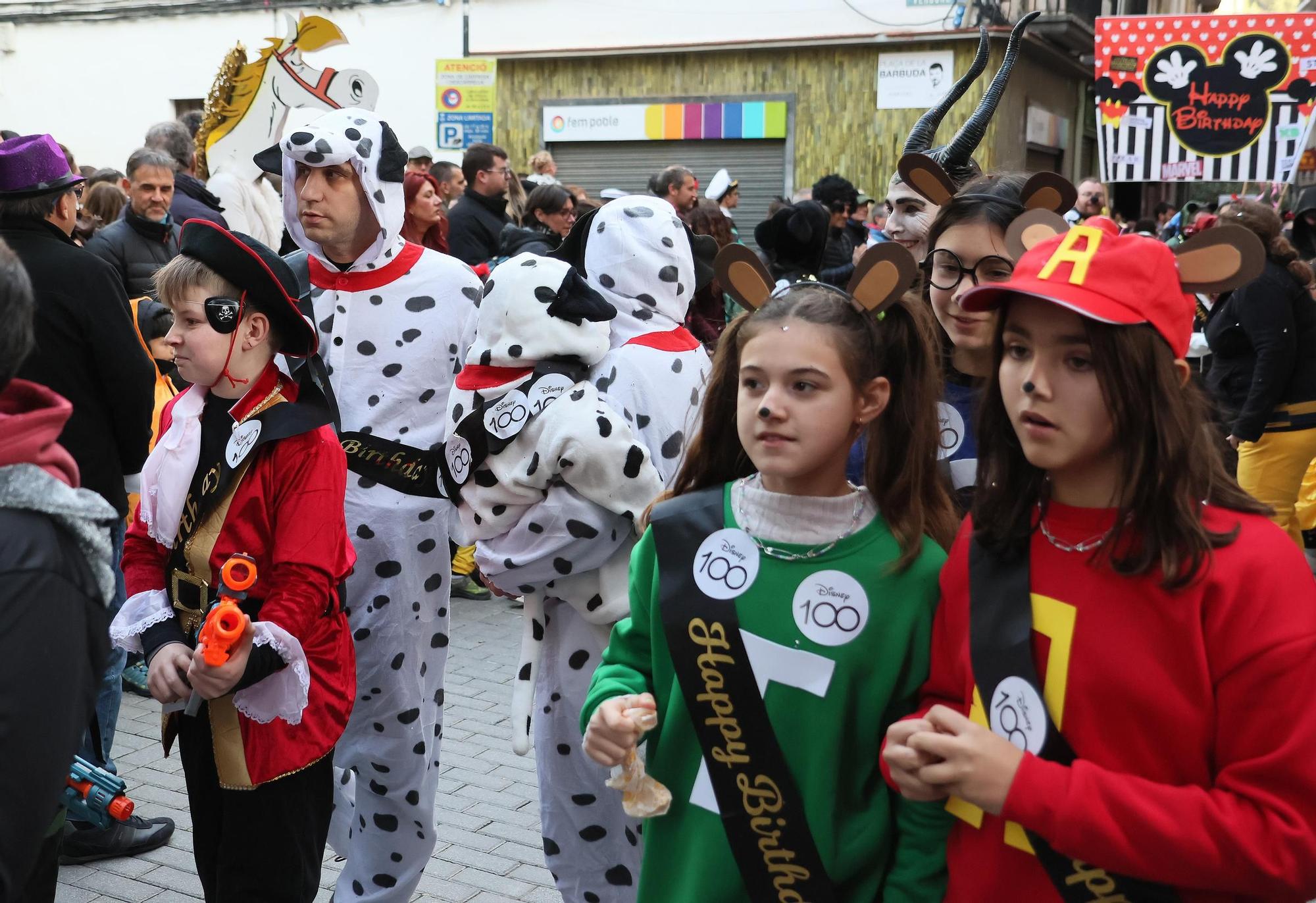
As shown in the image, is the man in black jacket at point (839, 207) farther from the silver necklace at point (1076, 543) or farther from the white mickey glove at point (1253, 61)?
the silver necklace at point (1076, 543)

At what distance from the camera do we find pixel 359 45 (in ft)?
57.0

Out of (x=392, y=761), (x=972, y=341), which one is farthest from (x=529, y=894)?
(x=972, y=341)

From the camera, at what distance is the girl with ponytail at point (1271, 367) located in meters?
6.62

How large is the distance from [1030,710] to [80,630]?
1.27 m

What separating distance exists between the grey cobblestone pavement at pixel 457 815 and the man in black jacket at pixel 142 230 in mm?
2091

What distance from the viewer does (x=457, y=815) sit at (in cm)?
443

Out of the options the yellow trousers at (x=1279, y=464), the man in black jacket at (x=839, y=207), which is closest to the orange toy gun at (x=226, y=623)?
the yellow trousers at (x=1279, y=464)

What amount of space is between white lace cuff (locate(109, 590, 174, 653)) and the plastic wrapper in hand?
1.24 metres

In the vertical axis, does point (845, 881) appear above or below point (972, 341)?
below

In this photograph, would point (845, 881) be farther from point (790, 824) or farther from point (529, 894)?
point (529, 894)

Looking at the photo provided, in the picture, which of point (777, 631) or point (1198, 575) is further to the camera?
point (777, 631)

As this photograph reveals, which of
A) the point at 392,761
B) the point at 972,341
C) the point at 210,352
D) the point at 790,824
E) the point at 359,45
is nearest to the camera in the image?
the point at 790,824

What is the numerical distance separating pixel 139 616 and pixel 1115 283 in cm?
217

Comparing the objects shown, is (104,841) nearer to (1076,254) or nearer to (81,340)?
(81,340)
